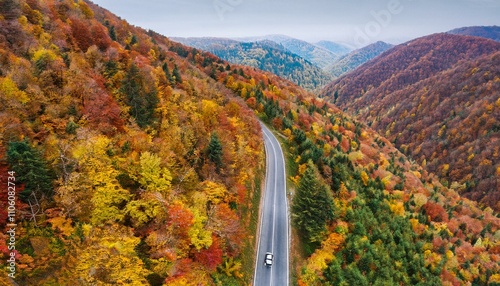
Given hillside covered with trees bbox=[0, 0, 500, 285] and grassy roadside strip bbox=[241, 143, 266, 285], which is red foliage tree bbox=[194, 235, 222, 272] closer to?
hillside covered with trees bbox=[0, 0, 500, 285]

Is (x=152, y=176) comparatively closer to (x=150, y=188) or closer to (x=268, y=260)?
(x=150, y=188)

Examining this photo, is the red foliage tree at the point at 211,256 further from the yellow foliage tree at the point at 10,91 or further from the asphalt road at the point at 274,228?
the yellow foliage tree at the point at 10,91

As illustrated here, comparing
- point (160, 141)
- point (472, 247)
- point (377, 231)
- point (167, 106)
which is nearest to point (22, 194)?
point (160, 141)

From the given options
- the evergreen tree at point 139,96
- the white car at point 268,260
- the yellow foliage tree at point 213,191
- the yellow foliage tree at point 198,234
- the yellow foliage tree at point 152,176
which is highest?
the evergreen tree at point 139,96

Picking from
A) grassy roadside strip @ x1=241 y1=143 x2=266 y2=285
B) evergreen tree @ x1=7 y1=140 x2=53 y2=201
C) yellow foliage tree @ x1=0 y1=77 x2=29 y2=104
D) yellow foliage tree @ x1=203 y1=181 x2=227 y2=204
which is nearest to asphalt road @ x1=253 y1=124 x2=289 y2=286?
grassy roadside strip @ x1=241 y1=143 x2=266 y2=285

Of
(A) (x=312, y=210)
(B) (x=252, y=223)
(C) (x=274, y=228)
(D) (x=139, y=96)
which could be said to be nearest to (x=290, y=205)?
(C) (x=274, y=228)

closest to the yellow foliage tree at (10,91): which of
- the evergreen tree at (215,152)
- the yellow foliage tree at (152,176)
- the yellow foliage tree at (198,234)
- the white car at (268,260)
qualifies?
the yellow foliage tree at (152,176)
